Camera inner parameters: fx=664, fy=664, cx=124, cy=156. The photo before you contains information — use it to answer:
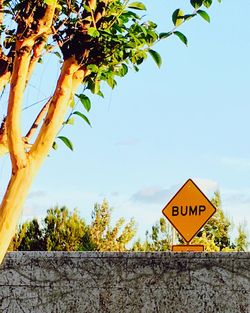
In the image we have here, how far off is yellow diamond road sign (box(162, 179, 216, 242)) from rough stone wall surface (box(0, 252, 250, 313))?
2903 mm

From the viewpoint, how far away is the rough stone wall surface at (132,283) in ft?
28.6

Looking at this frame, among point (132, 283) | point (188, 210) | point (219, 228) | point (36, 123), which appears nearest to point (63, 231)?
point (219, 228)

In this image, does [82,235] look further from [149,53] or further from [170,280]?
[149,53]

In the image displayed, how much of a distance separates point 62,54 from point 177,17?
835mm

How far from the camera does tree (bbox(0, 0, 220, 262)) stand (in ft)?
13.8

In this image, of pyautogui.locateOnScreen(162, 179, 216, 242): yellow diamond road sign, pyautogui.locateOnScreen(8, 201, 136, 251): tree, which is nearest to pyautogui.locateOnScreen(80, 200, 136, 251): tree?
pyautogui.locateOnScreen(8, 201, 136, 251): tree

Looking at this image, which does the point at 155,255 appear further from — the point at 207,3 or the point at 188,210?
the point at 207,3

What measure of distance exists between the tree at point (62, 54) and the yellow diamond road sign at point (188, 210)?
7.18 m

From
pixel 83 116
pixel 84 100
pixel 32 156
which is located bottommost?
pixel 32 156

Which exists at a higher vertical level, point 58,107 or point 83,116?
point 83,116

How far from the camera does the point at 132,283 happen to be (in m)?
8.81

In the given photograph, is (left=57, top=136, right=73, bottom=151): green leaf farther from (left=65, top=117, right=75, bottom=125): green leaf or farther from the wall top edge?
the wall top edge

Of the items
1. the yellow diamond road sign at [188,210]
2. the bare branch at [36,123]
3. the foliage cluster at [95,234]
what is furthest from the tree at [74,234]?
the bare branch at [36,123]

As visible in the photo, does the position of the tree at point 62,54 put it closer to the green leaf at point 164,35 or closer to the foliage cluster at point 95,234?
the green leaf at point 164,35
